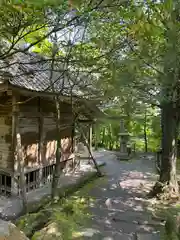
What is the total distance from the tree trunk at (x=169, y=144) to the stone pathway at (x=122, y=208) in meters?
0.99

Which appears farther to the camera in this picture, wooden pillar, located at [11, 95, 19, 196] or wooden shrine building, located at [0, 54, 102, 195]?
wooden pillar, located at [11, 95, 19, 196]

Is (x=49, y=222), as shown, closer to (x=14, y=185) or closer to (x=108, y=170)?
(x=14, y=185)

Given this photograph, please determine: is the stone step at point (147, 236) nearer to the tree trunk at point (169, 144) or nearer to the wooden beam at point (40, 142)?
the tree trunk at point (169, 144)

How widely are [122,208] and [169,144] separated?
90.0 inches

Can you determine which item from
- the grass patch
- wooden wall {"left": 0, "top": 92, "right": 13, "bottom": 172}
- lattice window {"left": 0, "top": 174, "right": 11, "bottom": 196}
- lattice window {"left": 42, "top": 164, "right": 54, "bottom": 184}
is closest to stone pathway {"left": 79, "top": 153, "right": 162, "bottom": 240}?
the grass patch

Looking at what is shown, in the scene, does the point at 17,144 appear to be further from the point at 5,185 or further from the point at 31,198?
the point at 31,198

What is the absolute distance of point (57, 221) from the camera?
490 cm

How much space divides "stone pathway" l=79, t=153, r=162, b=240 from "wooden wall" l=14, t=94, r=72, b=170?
2083 millimetres

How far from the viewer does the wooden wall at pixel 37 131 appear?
730 cm

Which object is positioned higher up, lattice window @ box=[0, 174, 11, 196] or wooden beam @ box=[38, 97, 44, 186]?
wooden beam @ box=[38, 97, 44, 186]

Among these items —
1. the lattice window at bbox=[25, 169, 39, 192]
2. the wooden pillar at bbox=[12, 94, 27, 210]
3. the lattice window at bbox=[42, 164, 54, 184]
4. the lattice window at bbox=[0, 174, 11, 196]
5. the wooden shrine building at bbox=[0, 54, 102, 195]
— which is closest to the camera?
the wooden pillar at bbox=[12, 94, 27, 210]

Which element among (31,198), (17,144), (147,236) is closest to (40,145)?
(17,144)

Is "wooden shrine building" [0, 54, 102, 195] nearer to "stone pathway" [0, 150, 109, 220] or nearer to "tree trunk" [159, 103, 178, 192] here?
"stone pathway" [0, 150, 109, 220]

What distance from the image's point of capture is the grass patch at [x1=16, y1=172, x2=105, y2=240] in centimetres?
445
